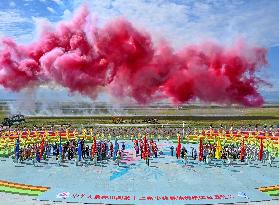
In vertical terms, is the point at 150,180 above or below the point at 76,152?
below

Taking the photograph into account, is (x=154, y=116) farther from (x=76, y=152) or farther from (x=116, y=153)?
(x=116, y=153)

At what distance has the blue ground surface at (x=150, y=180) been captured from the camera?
102 ft

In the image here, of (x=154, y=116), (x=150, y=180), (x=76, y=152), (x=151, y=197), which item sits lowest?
(x=151, y=197)

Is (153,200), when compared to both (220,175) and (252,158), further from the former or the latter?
(252,158)

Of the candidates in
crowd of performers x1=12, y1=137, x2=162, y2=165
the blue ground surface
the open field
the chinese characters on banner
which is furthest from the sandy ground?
the open field

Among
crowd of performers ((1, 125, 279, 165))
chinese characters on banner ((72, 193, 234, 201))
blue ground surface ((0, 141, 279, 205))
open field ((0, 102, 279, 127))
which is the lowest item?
chinese characters on banner ((72, 193, 234, 201))

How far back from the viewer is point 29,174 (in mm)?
38906

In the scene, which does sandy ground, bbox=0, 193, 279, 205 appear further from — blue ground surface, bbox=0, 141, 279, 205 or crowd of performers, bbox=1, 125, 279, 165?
crowd of performers, bbox=1, 125, 279, 165

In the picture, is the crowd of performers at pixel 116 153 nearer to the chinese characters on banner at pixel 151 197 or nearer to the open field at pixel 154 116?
the chinese characters on banner at pixel 151 197

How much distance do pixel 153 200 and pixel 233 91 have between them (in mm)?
51587

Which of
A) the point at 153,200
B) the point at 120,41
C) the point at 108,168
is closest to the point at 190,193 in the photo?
the point at 153,200

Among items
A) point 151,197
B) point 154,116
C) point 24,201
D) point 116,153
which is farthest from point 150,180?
point 154,116

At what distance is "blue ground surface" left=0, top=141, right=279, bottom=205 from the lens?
3100cm

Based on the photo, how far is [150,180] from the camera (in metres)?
36.6
